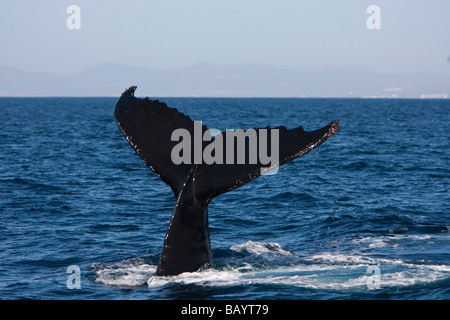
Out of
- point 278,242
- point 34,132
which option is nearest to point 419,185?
point 278,242

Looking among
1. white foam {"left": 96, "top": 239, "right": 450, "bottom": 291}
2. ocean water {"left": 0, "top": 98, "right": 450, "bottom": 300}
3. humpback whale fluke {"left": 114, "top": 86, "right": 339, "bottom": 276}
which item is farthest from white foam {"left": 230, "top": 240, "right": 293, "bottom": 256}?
humpback whale fluke {"left": 114, "top": 86, "right": 339, "bottom": 276}

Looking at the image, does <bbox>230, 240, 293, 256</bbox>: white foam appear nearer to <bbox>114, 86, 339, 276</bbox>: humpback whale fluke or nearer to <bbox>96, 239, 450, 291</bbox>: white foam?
<bbox>96, 239, 450, 291</bbox>: white foam

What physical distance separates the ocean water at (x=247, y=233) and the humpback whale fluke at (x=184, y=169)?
38cm

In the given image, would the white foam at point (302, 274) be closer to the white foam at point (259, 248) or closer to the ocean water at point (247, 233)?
the ocean water at point (247, 233)

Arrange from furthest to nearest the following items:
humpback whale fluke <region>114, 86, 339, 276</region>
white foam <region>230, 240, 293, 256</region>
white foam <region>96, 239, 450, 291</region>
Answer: white foam <region>230, 240, 293, 256</region>
white foam <region>96, 239, 450, 291</region>
humpback whale fluke <region>114, 86, 339, 276</region>

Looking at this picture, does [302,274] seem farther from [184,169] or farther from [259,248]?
[184,169]

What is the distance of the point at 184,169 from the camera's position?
8586 millimetres

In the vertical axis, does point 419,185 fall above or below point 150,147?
below

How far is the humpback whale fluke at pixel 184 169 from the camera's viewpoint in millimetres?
8023

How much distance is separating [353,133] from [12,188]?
92.9ft

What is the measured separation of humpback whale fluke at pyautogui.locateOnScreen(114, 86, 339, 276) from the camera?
8.02 m

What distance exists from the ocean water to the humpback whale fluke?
0.38 meters
